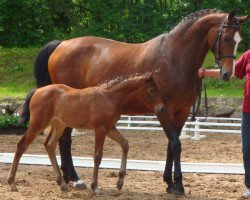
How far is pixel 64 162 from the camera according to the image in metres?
8.25

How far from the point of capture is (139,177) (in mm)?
8578

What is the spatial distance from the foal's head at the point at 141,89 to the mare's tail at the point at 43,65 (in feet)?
6.18

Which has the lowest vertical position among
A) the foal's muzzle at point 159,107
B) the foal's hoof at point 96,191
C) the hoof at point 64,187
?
the hoof at point 64,187

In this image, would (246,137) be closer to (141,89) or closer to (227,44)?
(227,44)

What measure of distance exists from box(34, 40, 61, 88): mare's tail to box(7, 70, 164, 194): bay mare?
4.46ft

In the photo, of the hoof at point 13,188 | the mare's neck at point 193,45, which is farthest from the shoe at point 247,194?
the hoof at point 13,188

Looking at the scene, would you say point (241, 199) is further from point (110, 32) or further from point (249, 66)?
point (110, 32)

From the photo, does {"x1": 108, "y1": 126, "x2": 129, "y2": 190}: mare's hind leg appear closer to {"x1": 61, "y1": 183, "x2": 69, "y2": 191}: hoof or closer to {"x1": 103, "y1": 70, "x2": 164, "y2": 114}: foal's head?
{"x1": 103, "y1": 70, "x2": 164, "y2": 114}: foal's head

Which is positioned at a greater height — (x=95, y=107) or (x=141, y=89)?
(x=141, y=89)

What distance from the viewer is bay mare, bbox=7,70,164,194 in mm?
7059

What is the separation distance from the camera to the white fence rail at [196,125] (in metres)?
12.4

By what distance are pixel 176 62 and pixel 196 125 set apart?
512 cm

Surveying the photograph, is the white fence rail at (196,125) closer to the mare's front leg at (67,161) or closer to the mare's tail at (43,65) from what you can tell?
the mare's tail at (43,65)

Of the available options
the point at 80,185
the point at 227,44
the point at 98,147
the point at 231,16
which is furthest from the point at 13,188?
the point at 231,16
